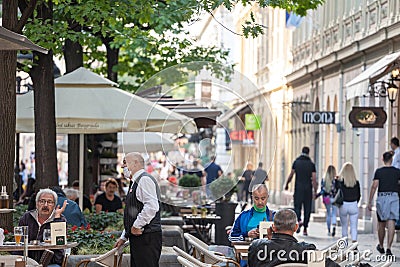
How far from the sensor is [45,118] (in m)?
16.3

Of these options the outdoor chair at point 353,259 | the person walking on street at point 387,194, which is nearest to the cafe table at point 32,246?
the outdoor chair at point 353,259

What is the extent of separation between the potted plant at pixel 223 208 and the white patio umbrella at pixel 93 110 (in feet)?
8.98

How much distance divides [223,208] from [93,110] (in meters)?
4.79

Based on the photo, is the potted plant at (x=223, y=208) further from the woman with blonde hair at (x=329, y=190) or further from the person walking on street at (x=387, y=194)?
the woman with blonde hair at (x=329, y=190)

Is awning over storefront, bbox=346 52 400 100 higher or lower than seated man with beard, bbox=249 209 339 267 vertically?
higher

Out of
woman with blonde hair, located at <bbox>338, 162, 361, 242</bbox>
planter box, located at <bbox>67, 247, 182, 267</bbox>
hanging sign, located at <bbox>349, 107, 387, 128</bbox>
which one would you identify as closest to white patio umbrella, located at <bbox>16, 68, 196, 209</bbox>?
planter box, located at <bbox>67, 247, 182, 267</bbox>

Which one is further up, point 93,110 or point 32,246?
point 93,110

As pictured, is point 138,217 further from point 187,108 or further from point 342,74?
point 342,74

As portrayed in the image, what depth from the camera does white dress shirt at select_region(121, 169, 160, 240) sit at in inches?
457

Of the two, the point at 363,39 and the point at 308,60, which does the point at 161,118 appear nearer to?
the point at 363,39

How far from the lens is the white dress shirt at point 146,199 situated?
11602 mm

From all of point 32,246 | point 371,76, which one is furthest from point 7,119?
point 371,76

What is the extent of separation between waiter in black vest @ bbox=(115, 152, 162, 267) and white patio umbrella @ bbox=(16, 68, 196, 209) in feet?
16.7

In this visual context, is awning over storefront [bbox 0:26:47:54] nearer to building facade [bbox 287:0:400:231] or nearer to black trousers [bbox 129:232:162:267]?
black trousers [bbox 129:232:162:267]
